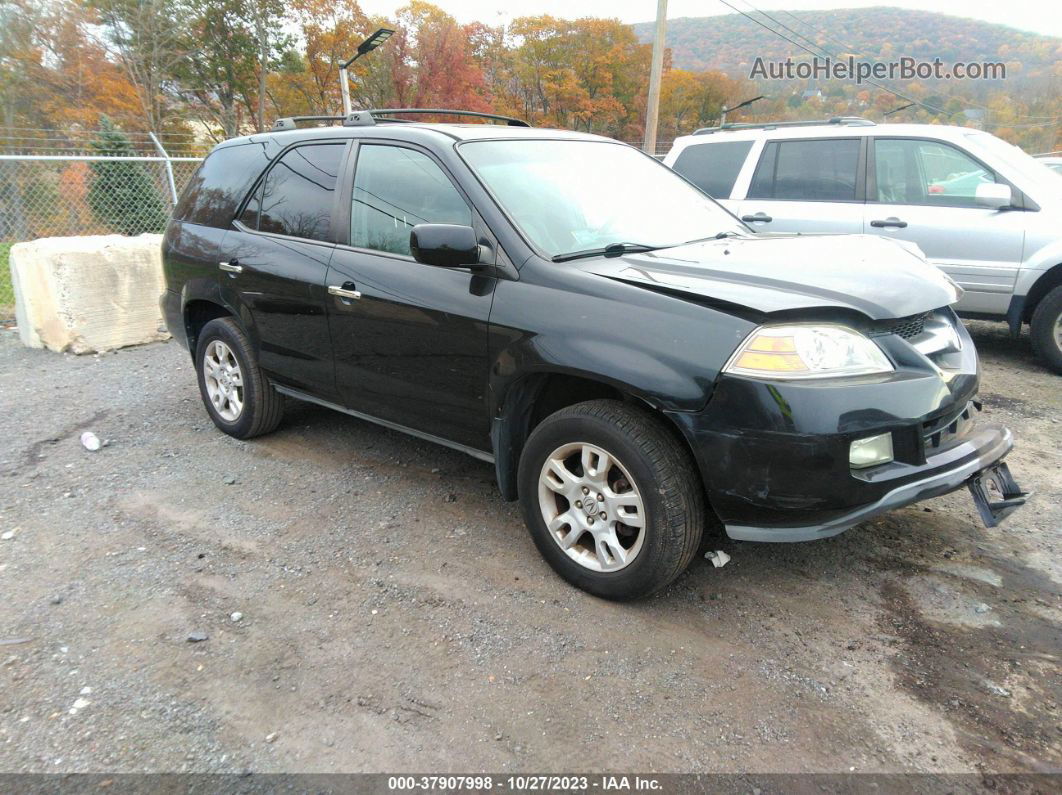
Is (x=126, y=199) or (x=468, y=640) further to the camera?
(x=126, y=199)

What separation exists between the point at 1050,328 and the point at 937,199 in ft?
4.49

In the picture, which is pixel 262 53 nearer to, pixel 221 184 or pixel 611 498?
pixel 221 184

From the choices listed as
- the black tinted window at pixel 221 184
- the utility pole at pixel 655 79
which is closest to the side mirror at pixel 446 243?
the black tinted window at pixel 221 184

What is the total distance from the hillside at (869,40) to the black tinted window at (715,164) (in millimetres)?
37479

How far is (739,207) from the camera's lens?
700 centimetres

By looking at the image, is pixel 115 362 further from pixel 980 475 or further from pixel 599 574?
pixel 980 475

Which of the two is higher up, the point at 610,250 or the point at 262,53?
the point at 262,53

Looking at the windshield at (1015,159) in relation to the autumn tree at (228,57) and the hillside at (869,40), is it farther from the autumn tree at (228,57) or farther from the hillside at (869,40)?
the hillside at (869,40)

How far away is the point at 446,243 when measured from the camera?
3.01 meters

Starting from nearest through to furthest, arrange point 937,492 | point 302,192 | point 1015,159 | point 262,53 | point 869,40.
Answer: point 937,492 < point 302,192 < point 1015,159 < point 262,53 < point 869,40

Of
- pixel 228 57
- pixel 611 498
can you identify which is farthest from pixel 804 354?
pixel 228 57

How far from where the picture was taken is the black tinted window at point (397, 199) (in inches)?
136

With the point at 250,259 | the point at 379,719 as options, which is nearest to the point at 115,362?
the point at 250,259

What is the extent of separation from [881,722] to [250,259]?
3.84 metres
